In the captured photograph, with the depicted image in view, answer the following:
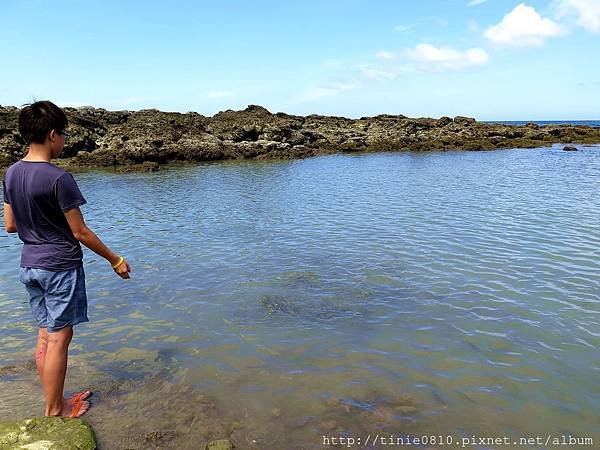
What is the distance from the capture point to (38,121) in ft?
13.1

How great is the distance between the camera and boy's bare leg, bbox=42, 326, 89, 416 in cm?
422

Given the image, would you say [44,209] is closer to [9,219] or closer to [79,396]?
[9,219]

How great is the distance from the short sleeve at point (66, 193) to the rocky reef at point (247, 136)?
95.8ft

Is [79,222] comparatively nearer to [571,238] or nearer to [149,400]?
[149,400]

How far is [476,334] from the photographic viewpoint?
6484 millimetres

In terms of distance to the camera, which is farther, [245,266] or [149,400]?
[245,266]

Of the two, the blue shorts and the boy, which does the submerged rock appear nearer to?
the boy

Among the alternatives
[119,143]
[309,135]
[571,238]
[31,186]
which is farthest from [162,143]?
[31,186]

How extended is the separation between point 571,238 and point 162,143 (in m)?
33.2

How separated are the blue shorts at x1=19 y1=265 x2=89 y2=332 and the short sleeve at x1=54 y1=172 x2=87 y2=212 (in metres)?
0.69

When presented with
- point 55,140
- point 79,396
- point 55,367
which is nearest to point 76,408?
point 79,396

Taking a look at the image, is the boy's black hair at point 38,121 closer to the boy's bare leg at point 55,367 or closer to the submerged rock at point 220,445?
the boy's bare leg at point 55,367

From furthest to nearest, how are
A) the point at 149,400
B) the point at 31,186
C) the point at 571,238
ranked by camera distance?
the point at 571,238, the point at 149,400, the point at 31,186

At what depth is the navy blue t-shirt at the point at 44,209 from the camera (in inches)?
151
